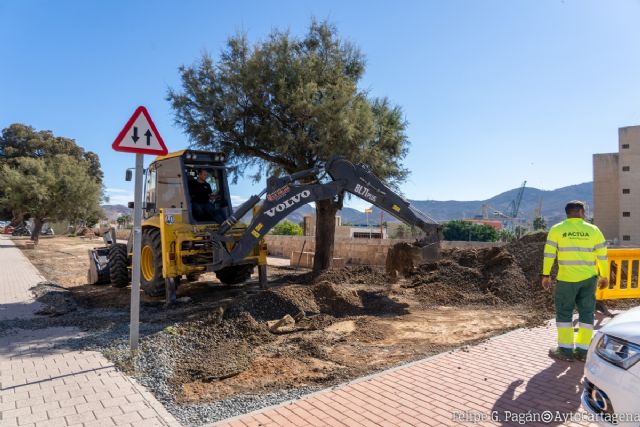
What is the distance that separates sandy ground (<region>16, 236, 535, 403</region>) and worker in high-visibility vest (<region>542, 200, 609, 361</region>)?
1301mm

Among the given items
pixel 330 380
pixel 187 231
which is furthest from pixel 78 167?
pixel 330 380

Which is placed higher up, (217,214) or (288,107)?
(288,107)

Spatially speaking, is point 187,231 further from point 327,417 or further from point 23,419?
point 327,417

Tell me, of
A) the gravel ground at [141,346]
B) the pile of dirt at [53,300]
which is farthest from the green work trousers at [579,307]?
the pile of dirt at [53,300]

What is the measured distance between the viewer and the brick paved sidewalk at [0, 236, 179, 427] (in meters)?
3.96

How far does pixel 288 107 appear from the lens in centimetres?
1227

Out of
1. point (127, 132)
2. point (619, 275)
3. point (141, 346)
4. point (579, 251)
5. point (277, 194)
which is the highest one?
point (127, 132)

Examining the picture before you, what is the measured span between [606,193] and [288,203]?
117 feet

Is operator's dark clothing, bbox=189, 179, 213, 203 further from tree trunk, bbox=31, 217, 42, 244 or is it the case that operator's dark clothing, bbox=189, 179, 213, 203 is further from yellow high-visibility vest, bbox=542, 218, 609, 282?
tree trunk, bbox=31, 217, 42, 244

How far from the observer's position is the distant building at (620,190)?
3300 cm

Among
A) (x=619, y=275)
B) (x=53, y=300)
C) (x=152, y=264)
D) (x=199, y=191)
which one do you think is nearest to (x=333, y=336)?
(x=199, y=191)

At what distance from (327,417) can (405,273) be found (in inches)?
303

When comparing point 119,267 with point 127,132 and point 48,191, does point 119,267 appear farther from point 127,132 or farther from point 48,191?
point 48,191

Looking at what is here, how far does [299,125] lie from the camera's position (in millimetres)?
12539
